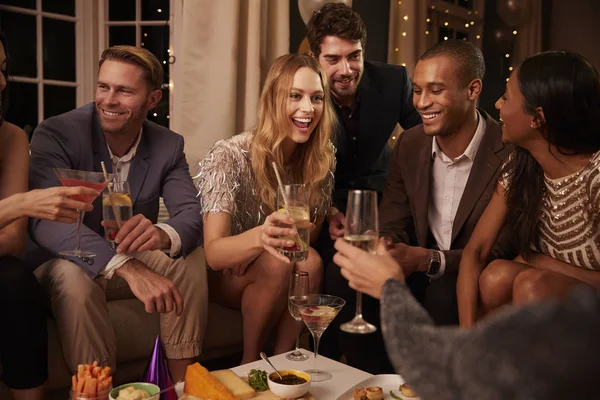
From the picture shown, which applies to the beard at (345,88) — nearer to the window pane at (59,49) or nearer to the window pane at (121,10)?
the window pane at (121,10)

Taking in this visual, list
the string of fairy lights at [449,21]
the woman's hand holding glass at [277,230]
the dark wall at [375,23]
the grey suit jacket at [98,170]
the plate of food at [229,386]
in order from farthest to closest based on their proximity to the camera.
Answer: the string of fairy lights at [449,21]
the dark wall at [375,23]
the grey suit jacket at [98,170]
the woman's hand holding glass at [277,230]
the plate of food at [229,386]

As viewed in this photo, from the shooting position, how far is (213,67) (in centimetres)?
364

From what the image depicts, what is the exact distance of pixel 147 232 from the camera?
2281 mm

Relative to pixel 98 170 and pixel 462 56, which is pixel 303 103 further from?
pixel 98 170

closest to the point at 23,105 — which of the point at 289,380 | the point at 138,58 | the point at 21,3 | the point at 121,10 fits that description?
the point at 21,3

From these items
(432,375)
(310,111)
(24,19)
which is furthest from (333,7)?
(432,375)

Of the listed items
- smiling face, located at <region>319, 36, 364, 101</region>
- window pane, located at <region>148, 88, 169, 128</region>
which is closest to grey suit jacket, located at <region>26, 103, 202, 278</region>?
smiling face, located at <region>319, 36, 364, 101</region>

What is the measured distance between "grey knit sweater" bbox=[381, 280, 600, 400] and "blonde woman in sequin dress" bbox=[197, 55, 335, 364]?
5.39 feet

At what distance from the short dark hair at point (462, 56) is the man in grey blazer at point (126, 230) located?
1227mm

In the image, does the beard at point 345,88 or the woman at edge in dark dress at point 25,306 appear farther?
the beard at point 345,88

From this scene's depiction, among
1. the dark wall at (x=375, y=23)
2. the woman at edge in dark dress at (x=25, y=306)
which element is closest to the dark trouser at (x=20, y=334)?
the woman at edge in dark dress at (x=25, y=306)

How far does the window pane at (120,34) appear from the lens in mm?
4270

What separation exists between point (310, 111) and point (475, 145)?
754 millimetres

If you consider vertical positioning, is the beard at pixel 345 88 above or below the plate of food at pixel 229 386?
above
